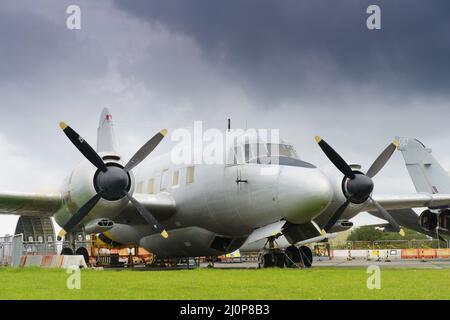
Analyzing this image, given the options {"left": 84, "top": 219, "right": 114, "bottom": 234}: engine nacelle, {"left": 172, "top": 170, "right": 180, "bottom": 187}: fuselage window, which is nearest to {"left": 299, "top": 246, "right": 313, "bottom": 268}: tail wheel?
{"left": 172, "top": 170, "right": 180, "bottom": 187}: fuselage window

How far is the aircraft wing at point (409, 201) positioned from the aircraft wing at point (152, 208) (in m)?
8.40

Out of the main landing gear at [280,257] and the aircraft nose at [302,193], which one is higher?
the aircraft nose at [302,193]

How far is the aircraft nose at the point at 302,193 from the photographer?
55.2ft

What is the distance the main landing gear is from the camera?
60.6 ft

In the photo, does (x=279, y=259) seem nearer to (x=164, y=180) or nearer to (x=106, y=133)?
(x=164, y=180)

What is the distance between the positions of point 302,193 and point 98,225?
7.45m

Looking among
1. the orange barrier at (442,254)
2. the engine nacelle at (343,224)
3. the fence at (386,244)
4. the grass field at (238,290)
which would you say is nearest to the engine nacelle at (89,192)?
the grass field at (238,290)

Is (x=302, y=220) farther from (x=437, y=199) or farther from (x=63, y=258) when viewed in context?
(x=437, y=199)

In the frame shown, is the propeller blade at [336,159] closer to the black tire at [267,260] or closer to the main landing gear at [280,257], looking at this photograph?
the main landing gear at [280,257]

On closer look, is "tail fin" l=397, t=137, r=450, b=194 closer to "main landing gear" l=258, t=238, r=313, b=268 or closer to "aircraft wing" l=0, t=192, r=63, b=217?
"main landing gear" l=258, t=238, r=313, b=268

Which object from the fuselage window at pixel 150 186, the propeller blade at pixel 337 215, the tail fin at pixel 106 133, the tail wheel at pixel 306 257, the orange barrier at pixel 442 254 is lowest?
the orange barrier at pixel 442 254

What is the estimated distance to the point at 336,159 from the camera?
18703mm

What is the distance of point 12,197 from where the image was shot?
21453mm
